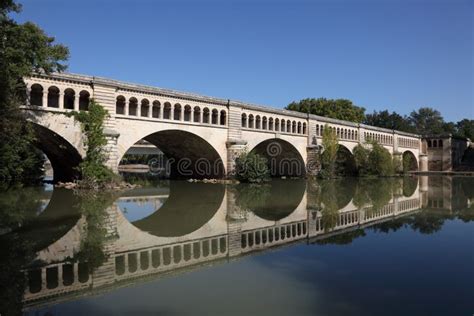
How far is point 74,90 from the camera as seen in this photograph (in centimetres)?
2634

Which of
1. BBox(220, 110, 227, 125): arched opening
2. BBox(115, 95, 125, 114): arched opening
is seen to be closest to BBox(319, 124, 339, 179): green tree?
BBox(220, 110, 227, 125): arched opening

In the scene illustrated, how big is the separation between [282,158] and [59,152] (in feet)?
95.8

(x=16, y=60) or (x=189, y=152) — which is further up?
(x=16, y=60)

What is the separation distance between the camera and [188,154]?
133 feet

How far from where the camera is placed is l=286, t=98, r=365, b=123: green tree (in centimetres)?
7012

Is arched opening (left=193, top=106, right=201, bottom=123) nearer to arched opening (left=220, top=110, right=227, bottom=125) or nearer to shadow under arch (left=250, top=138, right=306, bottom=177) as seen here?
arched opening (left=220, top=110, right=227, bottom=125)

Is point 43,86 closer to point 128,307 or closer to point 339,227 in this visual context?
point 339,227

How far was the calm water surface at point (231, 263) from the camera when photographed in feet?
20.3

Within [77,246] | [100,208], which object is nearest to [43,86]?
[100,208]

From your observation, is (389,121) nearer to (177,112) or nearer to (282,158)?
(282,158)

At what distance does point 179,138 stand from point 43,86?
14.5m

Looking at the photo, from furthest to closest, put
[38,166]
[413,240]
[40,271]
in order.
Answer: [38,166] → [413,240] → [40,271]

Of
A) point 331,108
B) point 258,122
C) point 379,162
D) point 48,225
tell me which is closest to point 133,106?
point 258,122

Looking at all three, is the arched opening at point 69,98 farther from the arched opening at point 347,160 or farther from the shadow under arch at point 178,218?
the arched opening at point 347,160
